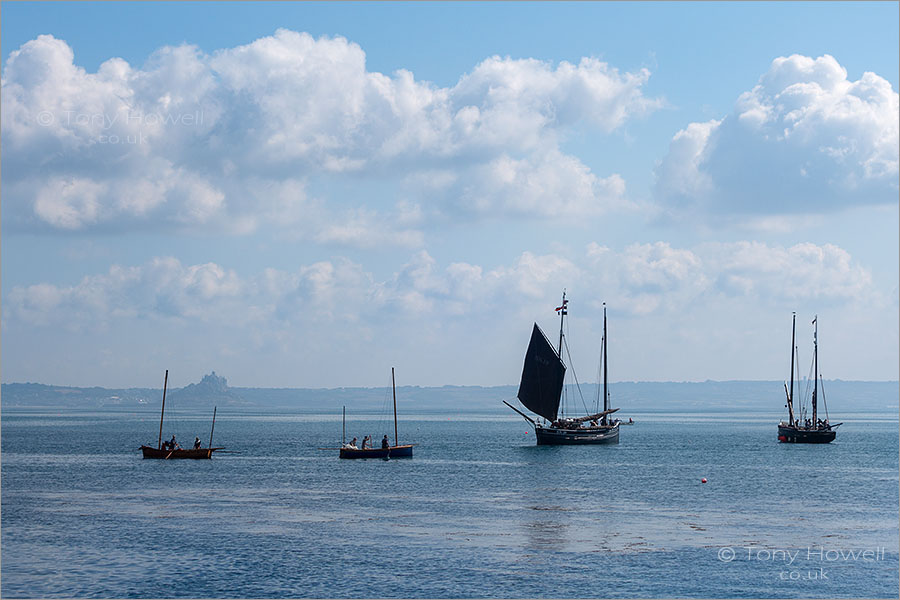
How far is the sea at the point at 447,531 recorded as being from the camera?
43312 millimetres

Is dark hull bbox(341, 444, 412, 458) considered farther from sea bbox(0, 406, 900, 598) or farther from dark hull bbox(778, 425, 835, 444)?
dark hull bbox(778, 425, 835, 444)

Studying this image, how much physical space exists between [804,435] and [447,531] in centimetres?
10393

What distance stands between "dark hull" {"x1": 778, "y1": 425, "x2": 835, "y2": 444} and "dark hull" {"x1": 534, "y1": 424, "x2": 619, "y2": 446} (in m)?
27.8

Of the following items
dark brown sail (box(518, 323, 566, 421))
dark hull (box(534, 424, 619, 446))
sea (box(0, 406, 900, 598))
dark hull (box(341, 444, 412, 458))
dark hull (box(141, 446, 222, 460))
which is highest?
dark brown sail (box(518, 323, 566, 421))

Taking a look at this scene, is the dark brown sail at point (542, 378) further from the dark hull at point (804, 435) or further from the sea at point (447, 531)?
the dark hull at point (804, 435)

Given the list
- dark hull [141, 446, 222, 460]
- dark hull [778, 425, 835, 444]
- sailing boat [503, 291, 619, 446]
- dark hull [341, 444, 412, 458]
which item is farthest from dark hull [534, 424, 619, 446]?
dark hull [141, 446, 222, 460]

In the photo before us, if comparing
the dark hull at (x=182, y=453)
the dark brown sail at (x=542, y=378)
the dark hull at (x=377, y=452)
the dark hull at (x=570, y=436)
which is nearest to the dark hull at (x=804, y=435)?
the dark hull at (x=570, y=436)

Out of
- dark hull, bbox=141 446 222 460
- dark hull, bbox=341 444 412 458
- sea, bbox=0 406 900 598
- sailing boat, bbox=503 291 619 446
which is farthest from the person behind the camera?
sailing boat, bbox=503 291 619 446

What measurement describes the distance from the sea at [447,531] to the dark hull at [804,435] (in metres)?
38.4

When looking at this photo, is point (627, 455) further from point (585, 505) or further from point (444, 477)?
point (585, 505)

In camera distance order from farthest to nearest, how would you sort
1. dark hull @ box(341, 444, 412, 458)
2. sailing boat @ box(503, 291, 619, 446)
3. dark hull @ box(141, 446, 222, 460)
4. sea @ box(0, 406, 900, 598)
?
sailing boat @ box(503, 291, 619, 446) < dark hull @ box(341, 444, 412, 458) < dark hull @ box(141, 446, 222, 460) < sea @ box(0, 406, 900, 598)

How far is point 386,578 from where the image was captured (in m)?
44.2

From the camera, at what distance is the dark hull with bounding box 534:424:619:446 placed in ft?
442

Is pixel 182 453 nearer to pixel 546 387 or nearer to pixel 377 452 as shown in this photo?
pixel 377 452
